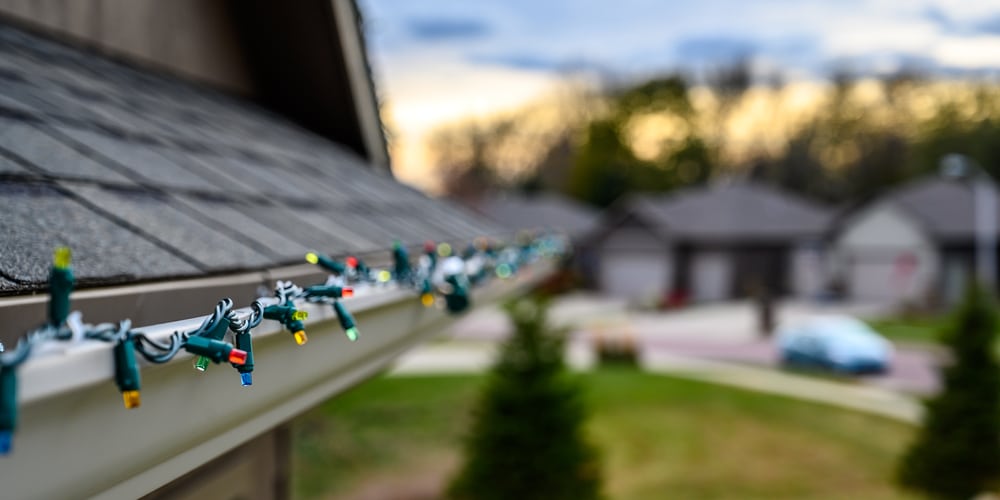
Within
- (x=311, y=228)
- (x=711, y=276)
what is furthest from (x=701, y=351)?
(x=311, y=228)

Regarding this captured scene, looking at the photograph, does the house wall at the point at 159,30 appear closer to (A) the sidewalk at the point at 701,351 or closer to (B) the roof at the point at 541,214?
(A) the sidewalk at the point at 701,351

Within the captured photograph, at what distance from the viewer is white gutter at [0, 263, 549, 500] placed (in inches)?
40.6

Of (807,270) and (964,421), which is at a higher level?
(964,421)

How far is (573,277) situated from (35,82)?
3363cm

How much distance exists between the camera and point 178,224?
2156 millimetres

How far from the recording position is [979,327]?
1056cm

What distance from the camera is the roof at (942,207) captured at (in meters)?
32.6

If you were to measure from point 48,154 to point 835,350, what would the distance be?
61.2 ft

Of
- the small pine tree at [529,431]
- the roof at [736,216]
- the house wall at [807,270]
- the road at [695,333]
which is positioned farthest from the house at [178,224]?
the house wall at [807,270]

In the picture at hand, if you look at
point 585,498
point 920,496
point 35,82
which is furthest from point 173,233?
point 920,496

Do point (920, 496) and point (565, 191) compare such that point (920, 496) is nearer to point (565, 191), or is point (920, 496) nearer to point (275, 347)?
point (275, 347)

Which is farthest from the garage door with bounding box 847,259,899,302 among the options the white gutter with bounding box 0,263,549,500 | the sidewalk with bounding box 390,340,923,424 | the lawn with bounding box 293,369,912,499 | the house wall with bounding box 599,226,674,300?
the white gutter with bounding box 0,263,549,500

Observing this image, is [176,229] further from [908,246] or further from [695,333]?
[908,246]

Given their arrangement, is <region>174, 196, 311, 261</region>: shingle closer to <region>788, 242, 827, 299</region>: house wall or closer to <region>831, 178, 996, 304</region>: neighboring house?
<region>831, 178, 996, 304</region>: neighboring house
